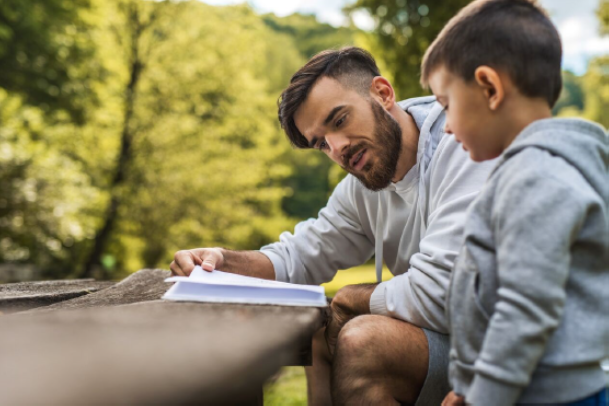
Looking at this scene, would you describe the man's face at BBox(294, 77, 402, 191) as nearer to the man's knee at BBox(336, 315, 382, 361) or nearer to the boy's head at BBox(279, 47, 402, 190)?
the boy's head at BBox(279, 47, 402, 190)

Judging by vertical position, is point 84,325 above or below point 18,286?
above

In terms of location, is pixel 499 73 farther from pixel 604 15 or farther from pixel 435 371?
pixel 604 15

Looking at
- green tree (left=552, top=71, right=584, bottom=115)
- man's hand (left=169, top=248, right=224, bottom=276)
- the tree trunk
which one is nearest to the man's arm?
man's hand (left=169, top=248, right=224, bottom=276)

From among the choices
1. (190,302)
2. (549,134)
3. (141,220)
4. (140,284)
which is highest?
(549,134)

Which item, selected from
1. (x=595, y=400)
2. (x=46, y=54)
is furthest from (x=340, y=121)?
(x=46, y=54)

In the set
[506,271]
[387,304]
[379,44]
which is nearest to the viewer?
[506,271]

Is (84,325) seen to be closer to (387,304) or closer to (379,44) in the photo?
(387,304)

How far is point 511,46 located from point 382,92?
1.33 m

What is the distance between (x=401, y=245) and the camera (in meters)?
2.57

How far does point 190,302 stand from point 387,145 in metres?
1.24

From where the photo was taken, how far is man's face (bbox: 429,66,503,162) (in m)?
1.42

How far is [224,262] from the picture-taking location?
259 cm

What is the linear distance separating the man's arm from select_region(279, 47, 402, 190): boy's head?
59 centimetres

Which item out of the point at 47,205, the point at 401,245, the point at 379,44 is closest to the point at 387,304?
the point at 401,245
